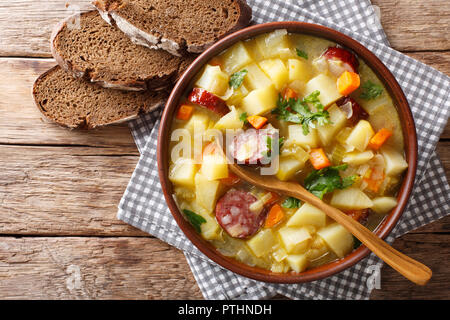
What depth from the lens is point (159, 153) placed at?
273 cm

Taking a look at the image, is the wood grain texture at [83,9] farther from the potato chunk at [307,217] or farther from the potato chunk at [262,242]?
the potato chunk at [262,242]

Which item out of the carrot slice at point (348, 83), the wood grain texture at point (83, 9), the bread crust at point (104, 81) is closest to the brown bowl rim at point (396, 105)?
the carrot slice at point (348, 83)

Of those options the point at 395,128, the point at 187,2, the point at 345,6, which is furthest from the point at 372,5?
the point at 187,2

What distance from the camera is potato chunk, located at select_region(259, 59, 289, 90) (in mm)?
2717

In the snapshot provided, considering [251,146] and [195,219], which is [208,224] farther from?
[251,146]

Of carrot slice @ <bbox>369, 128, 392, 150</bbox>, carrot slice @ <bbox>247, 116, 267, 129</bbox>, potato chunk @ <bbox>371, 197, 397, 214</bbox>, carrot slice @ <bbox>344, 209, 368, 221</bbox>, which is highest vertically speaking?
carrot slice @ <bbox>369, 128, 392, 150</bbox>

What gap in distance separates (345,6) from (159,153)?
1685mm

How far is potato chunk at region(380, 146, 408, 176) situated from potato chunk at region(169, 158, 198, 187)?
3.82 feet

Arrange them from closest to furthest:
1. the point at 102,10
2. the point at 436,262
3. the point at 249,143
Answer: the point at 249,143
the point at 102,10
the point at 436,262

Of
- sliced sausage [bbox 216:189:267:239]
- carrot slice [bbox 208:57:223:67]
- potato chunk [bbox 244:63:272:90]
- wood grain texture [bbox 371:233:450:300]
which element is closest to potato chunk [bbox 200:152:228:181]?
sliced sausage [bbox 216:189:267:239]

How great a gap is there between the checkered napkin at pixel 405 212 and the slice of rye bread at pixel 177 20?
22 cm

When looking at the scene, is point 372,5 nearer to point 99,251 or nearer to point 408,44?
point 408,44

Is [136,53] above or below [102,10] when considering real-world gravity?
below

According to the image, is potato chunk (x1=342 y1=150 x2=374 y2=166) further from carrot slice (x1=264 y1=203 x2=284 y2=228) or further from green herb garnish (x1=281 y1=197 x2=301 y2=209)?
carrot slice (x1=264 y1=203 x2=284 y2=228)
